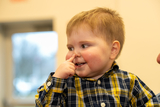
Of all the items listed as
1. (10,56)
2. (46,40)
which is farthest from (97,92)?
(10,56)

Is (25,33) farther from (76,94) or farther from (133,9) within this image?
(76,94)

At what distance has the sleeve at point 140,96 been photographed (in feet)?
2.80

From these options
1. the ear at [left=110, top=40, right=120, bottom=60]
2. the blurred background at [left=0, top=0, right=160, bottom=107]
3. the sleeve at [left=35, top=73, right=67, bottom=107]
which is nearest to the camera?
the sleeve at [left=35, top=73, right=67, bottom=107]

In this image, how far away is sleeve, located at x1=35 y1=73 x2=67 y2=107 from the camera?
0.78 meters

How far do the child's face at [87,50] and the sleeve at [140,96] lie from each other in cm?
21

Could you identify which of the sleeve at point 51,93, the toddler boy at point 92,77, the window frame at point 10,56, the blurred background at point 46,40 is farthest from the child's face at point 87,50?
the window frame at point 10,56

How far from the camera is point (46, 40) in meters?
2.18

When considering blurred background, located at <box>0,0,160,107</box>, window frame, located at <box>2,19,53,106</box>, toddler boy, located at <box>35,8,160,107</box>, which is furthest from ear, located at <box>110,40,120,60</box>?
window frame, located at <box>2,19,53,106</box>

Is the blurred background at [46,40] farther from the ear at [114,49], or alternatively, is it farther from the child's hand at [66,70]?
the child's hand at [66,70]

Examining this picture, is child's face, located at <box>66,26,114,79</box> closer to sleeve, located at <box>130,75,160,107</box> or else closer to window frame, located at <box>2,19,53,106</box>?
sleeve, located at <box>130,75,160,107</box>

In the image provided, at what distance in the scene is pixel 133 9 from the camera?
1.53m

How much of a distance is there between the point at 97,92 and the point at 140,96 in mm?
230

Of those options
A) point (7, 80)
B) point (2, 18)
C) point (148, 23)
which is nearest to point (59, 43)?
point (2, 18)

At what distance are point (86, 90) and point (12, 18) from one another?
4.65 feet
